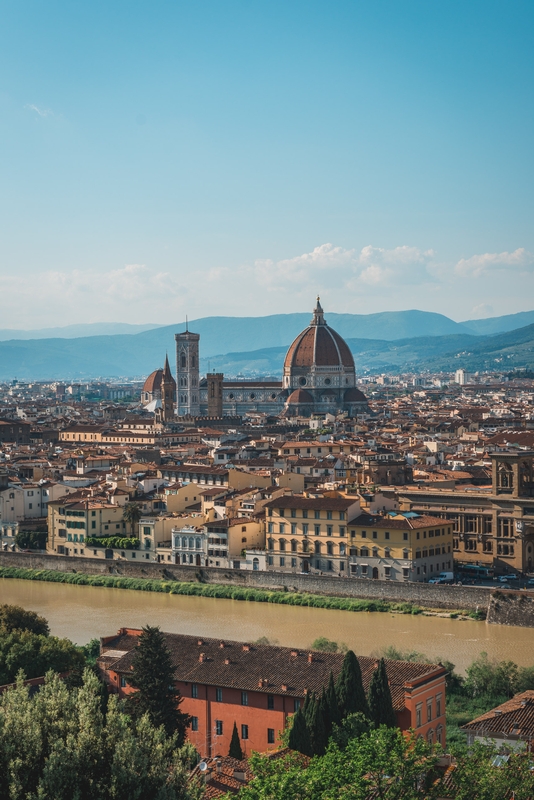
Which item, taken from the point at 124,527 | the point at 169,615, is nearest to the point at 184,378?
the point at 124,527

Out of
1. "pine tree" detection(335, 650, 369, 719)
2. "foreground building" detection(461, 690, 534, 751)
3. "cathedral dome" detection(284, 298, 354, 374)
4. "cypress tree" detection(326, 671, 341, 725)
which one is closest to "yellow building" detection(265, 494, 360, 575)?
"pine tree" detection(335, 650, 369, 719)

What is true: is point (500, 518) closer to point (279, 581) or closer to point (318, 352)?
point (279, 581)

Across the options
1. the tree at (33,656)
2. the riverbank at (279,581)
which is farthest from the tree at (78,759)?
the riverbank at (279,581)

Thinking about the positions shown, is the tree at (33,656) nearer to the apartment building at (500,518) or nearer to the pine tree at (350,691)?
the pine tree at (350,691)

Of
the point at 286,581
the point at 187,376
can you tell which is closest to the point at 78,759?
the point at 286,581

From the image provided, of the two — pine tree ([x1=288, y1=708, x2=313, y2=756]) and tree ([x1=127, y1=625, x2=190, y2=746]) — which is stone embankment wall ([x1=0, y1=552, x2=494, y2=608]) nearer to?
tree ([x1=127, y1=625, x2=190, y2=746])
